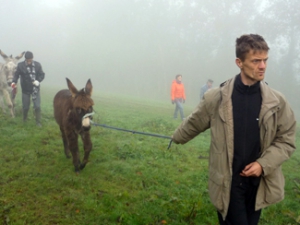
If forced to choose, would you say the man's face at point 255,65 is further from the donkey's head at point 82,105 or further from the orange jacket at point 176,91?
the orange jacket at point 176,91

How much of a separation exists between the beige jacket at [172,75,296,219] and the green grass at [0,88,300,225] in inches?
80.0

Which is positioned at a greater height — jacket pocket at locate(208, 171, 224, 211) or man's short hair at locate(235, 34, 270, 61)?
man's short hair at locate(235, 34, 270, 61)

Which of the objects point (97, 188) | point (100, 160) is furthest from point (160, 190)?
point (100, 160)

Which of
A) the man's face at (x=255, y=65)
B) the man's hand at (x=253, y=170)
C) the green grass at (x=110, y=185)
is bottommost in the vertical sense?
the green grass at (x=110, y=185)

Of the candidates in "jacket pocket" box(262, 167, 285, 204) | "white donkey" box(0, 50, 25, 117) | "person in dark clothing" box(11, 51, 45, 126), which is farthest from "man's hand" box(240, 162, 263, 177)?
"white donkey" box(0, 50, 25, 117)

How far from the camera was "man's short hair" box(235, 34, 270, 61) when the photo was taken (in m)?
2.53

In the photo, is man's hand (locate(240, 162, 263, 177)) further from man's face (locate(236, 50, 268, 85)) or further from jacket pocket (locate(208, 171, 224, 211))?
man's face (locate(236, 50, 268, 85))

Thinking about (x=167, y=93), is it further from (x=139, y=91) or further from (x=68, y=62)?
(x=68, y=62)

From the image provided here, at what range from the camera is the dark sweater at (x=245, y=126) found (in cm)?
252

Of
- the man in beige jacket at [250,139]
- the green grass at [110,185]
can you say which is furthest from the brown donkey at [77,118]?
the man in beige jacket at [250,139]

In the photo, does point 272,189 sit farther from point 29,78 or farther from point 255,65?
point 29,78

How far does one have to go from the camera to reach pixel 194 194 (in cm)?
537

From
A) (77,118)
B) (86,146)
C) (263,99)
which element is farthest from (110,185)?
(263,99)

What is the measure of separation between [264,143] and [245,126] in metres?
0.24
